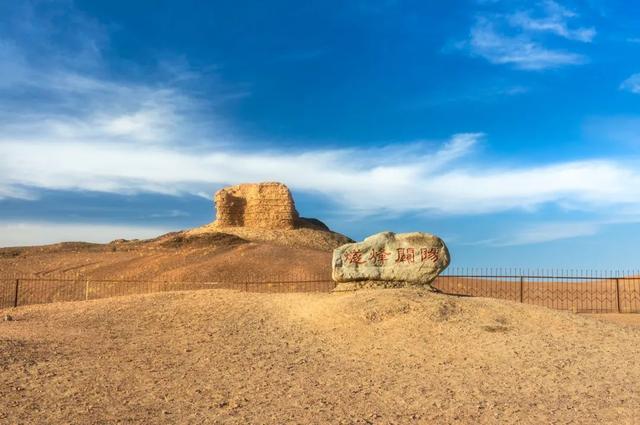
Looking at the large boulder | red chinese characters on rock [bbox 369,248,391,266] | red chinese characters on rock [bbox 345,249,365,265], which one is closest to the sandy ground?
the large boulder

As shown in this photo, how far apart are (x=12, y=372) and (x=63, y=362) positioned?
2.97ft

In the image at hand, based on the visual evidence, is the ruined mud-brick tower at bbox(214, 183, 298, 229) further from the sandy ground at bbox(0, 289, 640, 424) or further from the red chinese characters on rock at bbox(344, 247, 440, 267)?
the sandy ground at bbox(0, 289, 640, 424)

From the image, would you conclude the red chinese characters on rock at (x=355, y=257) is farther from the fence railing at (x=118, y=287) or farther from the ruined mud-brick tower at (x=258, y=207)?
the ruined mud-brick tower at (x=258, y=207)

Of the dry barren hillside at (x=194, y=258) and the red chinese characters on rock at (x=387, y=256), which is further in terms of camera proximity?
the dry barren hillside at (x=194, y=258)

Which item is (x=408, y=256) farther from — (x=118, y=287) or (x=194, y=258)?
(x=194, y=258)

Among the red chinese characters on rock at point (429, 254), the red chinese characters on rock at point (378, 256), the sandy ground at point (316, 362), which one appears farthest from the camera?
the red chinese characters on rock at point (378, 256)

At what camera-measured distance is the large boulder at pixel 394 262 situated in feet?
53.5

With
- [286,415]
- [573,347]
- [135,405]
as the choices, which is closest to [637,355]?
[573,347]

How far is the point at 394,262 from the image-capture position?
53.7ft

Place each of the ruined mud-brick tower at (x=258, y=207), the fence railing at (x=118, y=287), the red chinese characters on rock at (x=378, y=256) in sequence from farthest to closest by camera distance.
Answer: the ruined mud-brick tower at (x=258, y=207) < the fence railing at (x=118, y=287) < the red chinese characters on rock at (x=378, y=256)

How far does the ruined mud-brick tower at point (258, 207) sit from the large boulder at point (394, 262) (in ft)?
101

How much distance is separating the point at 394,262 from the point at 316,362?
20.7ft

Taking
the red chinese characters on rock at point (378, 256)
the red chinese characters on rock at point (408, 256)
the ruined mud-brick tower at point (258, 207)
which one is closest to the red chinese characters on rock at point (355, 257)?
the red chinese characters on rock at point (378, 256)

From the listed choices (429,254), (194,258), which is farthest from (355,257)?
(194,258)
